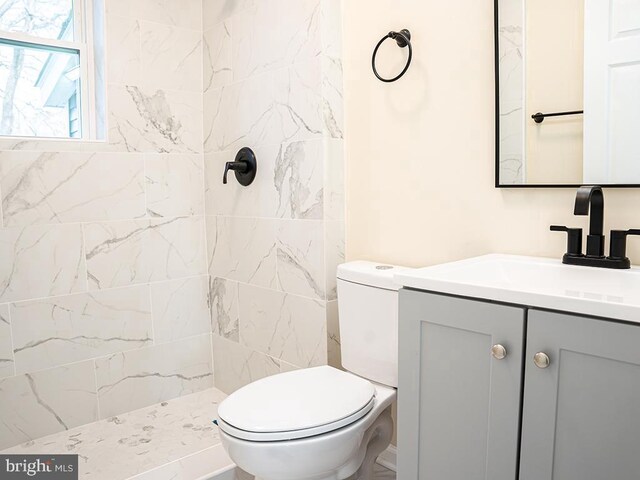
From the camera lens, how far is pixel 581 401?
99 centimetres

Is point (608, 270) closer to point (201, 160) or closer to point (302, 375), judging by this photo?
point (302, 375)

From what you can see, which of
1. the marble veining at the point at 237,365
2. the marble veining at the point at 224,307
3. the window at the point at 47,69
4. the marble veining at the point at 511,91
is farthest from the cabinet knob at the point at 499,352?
the window at the point at 47,69

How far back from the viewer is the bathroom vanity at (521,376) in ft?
3.14

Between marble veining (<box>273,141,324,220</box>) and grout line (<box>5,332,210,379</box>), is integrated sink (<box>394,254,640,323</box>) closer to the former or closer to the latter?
marble veining (<box>273,141,324,220</box>)

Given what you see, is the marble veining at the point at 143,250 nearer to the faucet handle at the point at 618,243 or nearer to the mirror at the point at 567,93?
the mirror at the point at 567,93

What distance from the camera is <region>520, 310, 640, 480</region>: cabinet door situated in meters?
0.94

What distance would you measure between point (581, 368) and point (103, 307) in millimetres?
1970

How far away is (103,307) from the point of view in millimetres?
2311

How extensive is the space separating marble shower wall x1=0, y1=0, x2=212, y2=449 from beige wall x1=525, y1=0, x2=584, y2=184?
5.33ft

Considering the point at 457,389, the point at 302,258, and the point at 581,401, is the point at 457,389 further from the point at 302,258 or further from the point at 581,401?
the point at 302,258

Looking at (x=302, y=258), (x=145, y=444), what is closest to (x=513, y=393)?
(x=302, y=258)

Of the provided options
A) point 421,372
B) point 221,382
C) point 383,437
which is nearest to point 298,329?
point 383,437

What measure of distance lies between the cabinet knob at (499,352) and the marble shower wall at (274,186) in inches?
37.5

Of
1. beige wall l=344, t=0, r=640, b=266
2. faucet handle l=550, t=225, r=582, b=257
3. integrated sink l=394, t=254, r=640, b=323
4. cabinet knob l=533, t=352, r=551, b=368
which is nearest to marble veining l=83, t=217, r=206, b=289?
beige wall l=344, t=0, r=640, b=266
